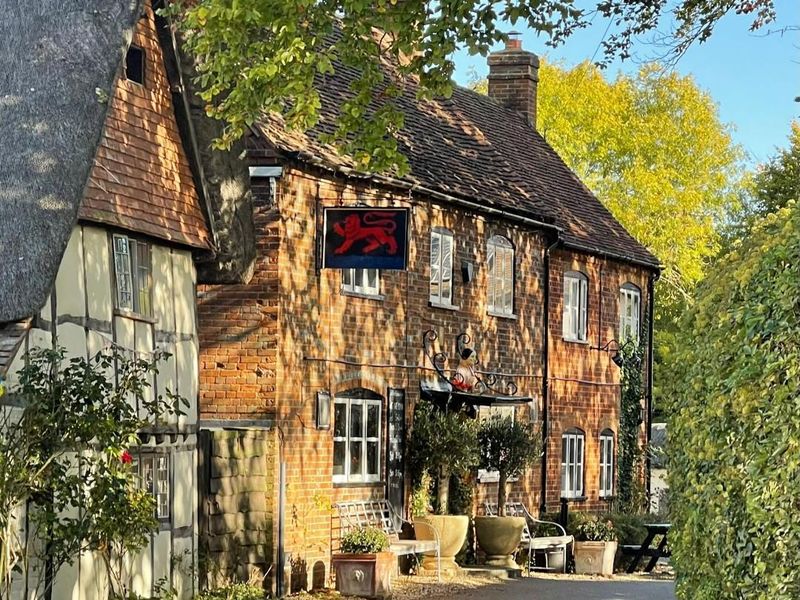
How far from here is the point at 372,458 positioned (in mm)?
23312

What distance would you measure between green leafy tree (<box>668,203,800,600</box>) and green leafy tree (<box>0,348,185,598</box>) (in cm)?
612

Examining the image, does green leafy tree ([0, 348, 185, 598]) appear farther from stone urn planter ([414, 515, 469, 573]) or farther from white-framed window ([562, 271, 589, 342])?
white-framed window ([562, 271, 589, 342])

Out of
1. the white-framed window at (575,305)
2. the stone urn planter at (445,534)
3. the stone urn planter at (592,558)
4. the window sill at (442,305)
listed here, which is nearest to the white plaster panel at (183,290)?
the stone urn planter at (445,534)

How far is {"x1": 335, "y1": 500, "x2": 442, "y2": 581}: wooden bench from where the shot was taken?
22.3m

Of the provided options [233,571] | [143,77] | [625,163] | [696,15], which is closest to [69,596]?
[233,571]

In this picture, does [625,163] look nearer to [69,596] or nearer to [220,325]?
[220,325]

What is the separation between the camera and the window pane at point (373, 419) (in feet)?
76.2

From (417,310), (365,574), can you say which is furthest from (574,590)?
(417,310)

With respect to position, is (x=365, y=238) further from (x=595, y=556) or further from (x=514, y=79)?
(x=514, y=79)

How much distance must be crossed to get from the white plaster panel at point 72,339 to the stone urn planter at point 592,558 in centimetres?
1251

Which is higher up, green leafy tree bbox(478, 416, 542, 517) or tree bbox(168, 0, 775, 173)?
tree bbox(168, 0, 775, 173)

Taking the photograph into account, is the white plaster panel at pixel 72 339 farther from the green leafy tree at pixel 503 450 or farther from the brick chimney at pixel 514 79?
the brick chimney at pixel 514 79

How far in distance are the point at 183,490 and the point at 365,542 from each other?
358cm

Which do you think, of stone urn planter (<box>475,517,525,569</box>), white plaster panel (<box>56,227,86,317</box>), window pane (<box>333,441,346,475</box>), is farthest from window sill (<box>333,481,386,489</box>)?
white plaster panel (<box>56,227,86,317</box>)
